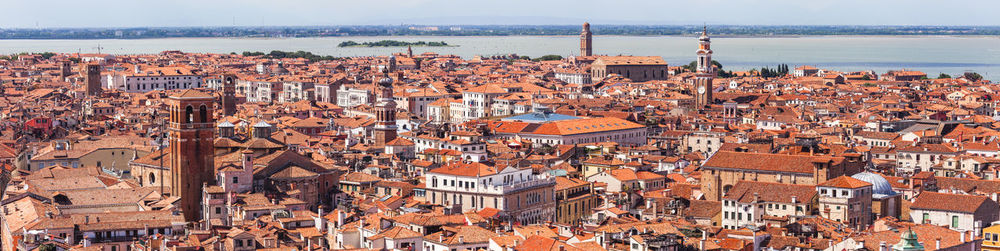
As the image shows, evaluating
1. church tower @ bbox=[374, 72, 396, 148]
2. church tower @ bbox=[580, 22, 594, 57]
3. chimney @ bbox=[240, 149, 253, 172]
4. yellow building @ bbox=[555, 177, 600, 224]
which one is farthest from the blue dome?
church tower @ bbox=[580, 22, 594, 57]

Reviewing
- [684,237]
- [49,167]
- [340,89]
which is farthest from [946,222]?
[340,89]

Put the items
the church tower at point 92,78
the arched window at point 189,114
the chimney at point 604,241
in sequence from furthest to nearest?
the church tower at point 92,78 → the arched window at point 189,114 → the chimney at point 604,241

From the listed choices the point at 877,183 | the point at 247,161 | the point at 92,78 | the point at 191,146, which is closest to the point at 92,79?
the point at 92,78

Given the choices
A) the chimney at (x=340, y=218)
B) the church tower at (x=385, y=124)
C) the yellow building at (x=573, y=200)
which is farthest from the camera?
the church tower at (x=385, y=124)

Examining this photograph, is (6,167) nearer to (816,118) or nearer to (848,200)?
(848,200)

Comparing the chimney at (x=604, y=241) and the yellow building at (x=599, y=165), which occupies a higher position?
the chimney at (x=604, y=241)

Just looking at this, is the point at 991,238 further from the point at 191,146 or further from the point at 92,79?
the point at 92,79

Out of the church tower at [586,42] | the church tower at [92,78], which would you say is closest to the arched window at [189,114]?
the church tower at [92,78]

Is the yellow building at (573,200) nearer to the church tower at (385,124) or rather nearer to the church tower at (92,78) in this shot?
the church tower at (385,124)

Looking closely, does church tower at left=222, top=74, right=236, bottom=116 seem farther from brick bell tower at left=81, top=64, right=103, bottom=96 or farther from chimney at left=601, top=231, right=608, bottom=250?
chimney at left=601, top=231, right=608, bottom=250
